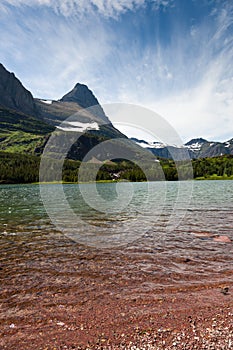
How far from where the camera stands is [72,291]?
12.3 m

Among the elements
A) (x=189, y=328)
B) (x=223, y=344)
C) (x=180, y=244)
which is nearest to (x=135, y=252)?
(x=180, y=244)

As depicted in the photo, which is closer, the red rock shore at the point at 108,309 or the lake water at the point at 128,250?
the red rock shore at the point at 108,309

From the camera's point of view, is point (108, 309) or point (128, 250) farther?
point (128, 250)

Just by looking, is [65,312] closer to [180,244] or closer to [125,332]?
[125,332]

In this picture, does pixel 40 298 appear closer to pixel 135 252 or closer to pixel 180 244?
pixel 135 252

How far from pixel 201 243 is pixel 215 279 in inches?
283

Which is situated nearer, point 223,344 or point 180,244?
point 223,344

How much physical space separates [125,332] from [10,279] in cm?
788

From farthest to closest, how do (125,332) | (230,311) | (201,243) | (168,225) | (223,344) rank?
(168,225), (201,243), (230,311), (125,332), (223,344)


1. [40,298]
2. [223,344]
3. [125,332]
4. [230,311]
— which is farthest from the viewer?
[40,298]

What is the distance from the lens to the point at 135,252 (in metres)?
18.2

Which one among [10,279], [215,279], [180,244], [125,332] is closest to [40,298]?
[10,279]

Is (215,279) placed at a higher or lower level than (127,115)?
lower

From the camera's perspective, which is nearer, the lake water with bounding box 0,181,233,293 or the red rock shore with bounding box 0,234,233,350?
the red rock shore with bounding box 0,234,233,350
